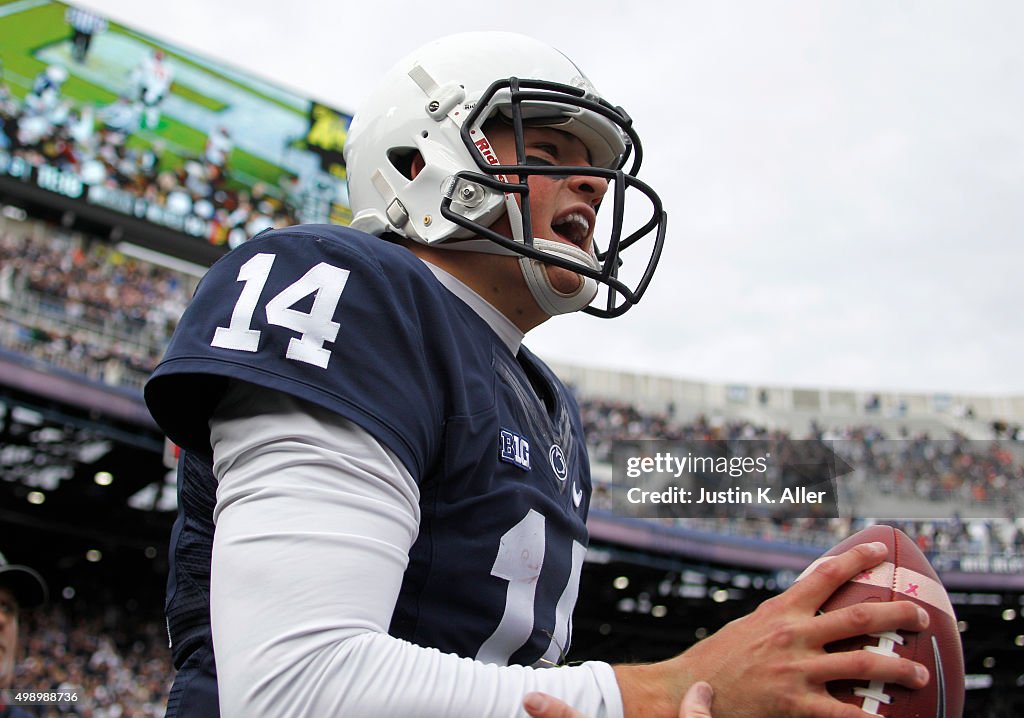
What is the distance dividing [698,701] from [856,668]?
19cm

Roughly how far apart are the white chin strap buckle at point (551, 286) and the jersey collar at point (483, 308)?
0.26 ft

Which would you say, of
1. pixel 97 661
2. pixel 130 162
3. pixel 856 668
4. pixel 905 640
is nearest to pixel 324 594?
pixel 856 668

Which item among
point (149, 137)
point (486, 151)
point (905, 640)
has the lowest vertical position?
point (905, 640)

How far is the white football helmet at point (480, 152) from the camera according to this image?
168 cm

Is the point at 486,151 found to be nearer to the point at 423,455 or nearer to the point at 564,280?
the point at 564,280

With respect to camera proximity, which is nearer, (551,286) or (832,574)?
(832,574)

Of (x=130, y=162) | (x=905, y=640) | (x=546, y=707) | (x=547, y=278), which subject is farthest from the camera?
(x=130, y=162)

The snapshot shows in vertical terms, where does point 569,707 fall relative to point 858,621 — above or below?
below

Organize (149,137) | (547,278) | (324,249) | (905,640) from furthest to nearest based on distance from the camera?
(149,137)
(547,278)
(324,249)
(905,640)

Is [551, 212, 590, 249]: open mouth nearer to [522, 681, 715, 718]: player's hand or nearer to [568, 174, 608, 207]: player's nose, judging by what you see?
[568, 174, 608, 207]: player's nose

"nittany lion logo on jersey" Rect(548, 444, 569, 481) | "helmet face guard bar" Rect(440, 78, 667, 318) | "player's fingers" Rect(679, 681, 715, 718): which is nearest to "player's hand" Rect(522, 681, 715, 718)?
"player's fingers" Rect(679, 681, 715, 718)

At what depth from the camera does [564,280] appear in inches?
69.9

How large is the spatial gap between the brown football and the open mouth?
809 millimetres

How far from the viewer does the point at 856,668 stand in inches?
41.9
